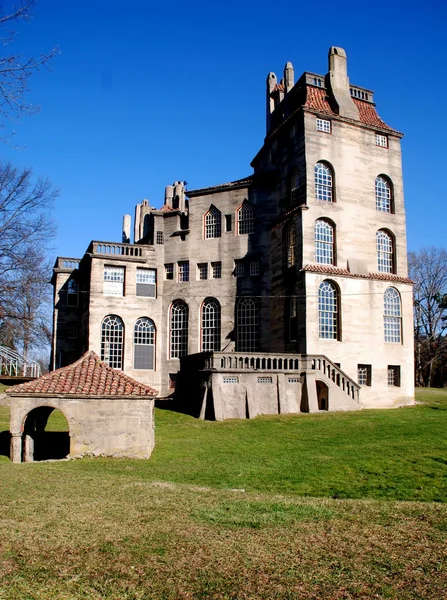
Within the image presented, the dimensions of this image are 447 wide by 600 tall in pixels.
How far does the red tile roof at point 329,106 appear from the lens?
37781 mm

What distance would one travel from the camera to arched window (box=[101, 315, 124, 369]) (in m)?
41.2

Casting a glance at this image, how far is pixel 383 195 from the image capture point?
1537 inches

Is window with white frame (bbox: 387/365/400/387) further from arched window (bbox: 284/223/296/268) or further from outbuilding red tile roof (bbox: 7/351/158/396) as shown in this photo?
outbuilding red tile roof (bbox: 7/351/158/396)

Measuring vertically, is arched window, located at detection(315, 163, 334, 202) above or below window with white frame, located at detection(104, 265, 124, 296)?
above

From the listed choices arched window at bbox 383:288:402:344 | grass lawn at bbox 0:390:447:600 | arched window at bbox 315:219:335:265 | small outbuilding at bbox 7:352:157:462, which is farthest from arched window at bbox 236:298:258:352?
small outbuilding at bbox 7:352:157:462

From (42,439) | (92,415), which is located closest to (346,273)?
(42,439)

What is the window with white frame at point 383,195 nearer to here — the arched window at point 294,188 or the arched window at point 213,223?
the arched window at point 294,188

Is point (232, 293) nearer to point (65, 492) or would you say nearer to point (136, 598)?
point (65, 492)

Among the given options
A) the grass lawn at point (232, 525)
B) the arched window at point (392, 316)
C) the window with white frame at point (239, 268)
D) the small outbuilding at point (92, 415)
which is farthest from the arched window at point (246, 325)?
the small outbuilding at point (92, 415)

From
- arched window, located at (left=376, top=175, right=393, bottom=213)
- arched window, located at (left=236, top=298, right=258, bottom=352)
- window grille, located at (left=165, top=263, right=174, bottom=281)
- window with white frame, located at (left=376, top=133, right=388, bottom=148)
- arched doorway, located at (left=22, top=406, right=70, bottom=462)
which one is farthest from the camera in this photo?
window grille, located at (left=165, top=263, right=174, bottom=281)

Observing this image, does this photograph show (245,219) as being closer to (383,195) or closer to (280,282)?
(280,282)

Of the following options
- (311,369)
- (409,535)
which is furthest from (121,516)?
(311,369)

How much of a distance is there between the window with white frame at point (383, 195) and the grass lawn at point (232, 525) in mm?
22873

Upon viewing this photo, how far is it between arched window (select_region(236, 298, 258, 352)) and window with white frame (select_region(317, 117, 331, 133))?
41.7 ft
